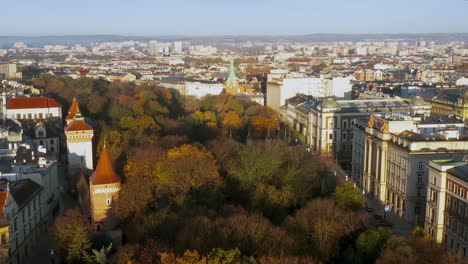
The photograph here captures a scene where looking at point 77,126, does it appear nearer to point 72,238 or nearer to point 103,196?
point 103,196

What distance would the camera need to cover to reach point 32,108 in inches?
2756

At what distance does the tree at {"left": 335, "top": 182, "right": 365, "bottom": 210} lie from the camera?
1577 inches

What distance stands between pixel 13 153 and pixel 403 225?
3086 centimetres

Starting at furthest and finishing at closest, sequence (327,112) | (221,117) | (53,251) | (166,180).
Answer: (221,117), (327,112), (166,180), (53,251)

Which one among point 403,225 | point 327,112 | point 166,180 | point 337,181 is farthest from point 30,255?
point 327,112

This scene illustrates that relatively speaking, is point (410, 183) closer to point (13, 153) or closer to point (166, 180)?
point (166, 180)

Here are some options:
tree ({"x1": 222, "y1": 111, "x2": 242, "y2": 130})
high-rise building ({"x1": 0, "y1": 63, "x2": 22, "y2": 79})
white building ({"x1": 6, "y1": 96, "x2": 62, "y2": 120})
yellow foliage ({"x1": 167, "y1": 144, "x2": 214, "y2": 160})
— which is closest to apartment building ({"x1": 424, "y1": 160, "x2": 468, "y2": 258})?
yellow foliage ({"x1": 167, "y1": 144, "x2": 214, "y2": 160})

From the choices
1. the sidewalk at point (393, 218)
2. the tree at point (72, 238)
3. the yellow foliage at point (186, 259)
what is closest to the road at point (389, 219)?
the sidewalk at point (393, 218)

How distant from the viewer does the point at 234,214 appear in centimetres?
3462

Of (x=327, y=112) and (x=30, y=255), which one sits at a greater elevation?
(x=327, y=112)

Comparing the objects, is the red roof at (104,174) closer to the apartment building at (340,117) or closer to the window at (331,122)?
the apartment building at (340,117)

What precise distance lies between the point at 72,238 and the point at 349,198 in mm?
17904

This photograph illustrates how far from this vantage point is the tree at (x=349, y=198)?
40.1 meters

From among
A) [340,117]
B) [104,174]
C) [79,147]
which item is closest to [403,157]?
[340,117]
